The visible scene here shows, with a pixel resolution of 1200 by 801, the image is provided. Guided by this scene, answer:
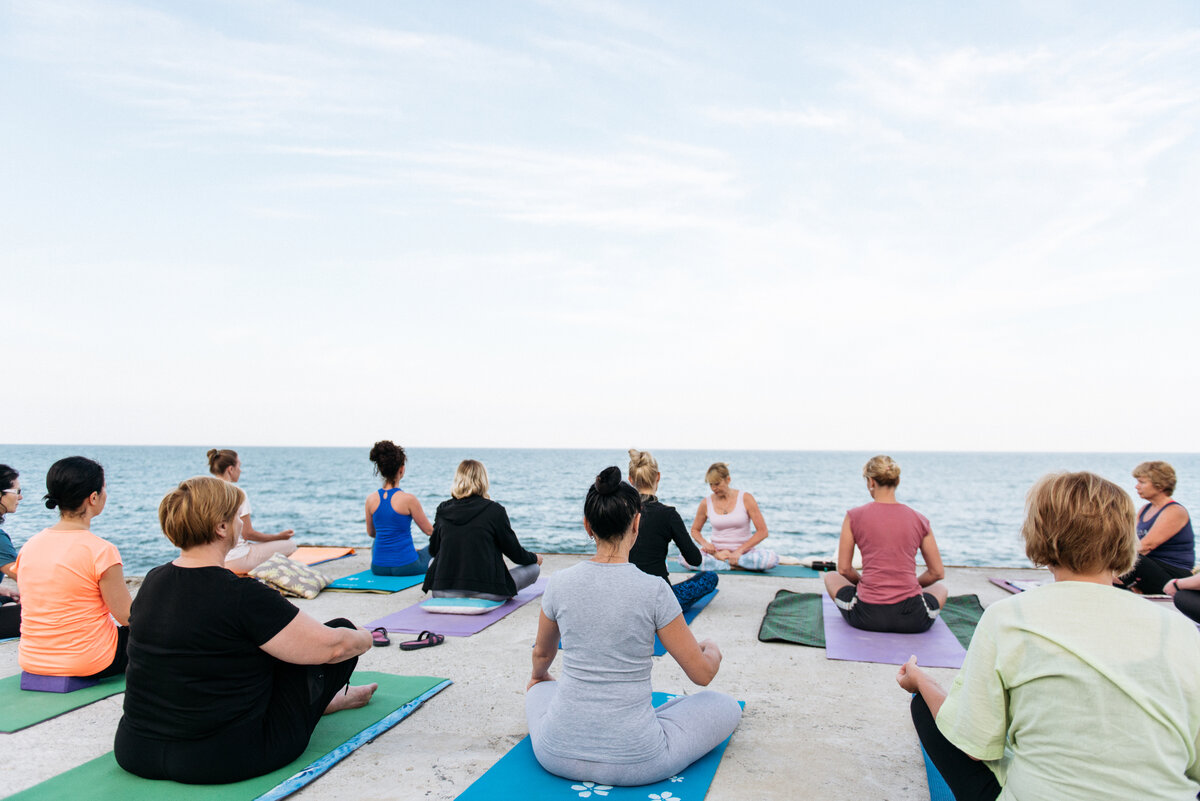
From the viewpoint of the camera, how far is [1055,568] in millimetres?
1871

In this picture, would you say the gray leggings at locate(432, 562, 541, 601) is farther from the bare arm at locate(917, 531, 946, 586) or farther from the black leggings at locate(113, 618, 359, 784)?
the bare arm at locate(917, 531, 946, 586)

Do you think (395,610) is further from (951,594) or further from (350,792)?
(951,594)

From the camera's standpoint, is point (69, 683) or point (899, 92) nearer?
point (69, 683)

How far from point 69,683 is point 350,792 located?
1953 millimetres

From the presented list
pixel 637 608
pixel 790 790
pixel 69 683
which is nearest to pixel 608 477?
pixel 637 608

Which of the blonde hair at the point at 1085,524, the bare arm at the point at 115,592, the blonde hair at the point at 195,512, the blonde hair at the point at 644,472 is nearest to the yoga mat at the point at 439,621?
the blonde hair at the point at 644,472

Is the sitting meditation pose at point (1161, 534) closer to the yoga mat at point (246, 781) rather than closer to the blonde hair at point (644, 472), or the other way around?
the blonde hair at point (644, 472)

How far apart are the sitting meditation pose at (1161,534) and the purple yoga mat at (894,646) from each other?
1833 mm

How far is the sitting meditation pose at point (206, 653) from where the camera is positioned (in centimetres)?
247

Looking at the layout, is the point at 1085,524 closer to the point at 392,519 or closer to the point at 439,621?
the point at 439,621

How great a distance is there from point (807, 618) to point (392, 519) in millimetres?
3545

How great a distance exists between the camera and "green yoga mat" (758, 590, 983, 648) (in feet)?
15.2

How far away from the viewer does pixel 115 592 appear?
11.2 feet

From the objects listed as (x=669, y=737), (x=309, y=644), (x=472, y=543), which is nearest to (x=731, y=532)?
(x=472, y=543)
